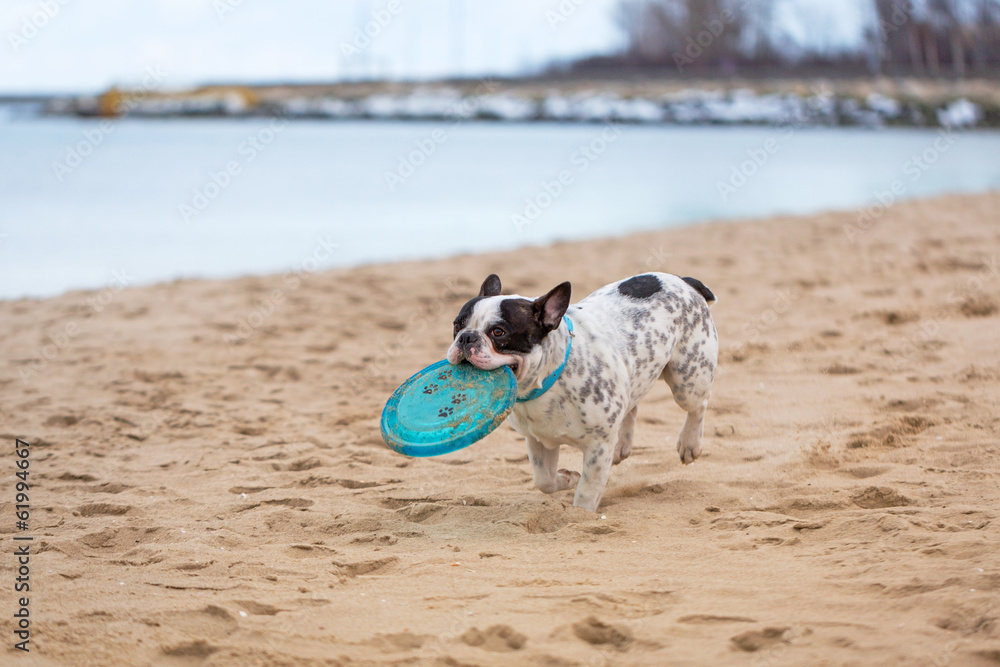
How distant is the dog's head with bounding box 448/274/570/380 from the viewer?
4.38 m

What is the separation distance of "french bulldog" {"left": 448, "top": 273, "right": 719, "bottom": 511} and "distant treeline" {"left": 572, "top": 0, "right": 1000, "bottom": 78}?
3082 inches

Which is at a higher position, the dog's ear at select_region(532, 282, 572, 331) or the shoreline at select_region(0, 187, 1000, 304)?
the dog's ear at select_region(532, 282, 572, 331)

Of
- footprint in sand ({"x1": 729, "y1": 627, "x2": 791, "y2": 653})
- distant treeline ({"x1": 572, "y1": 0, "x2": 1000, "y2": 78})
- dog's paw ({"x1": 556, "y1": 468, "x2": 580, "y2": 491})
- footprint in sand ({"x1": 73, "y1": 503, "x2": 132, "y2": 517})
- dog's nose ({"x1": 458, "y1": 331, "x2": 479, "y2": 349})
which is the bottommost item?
footprint in sand ({"x1": 73, "y1": 503, "x2": 132, "y2": 517})

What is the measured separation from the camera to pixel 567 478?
530cm

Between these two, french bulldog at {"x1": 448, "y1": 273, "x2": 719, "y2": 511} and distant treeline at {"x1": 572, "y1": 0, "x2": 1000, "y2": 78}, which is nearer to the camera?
french bulldog at {"x1": 448, "y1": 273, "x2": 719, "y2": 511}

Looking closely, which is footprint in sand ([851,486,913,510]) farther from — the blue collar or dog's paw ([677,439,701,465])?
the blue collar

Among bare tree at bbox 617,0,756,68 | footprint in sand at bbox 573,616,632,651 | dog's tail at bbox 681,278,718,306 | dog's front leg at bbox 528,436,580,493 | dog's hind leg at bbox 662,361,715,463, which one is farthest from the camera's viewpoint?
bare tree at bbox 617,0,756,68

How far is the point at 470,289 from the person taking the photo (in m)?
11.6

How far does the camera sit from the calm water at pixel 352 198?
15625mm

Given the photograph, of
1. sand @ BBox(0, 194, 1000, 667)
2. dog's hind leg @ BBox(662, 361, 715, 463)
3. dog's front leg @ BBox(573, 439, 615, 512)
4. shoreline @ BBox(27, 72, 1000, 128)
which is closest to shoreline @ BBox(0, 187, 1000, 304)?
sand @ BBox(0, 194, 1000, 667)

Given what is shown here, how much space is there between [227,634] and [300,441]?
3.03 metres

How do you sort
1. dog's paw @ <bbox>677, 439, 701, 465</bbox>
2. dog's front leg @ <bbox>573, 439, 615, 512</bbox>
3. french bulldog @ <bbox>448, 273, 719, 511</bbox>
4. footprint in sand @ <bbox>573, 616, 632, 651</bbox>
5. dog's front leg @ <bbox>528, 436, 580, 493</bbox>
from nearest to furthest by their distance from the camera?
footprint in sand @ <bbox>573, 616, 632, 651</bbox> < french bulldog @ <bbox>448, 273, 719, 511</bbox> < dog's front leg @ <bbox>573, 439, 615, 512</bbox> < dog's front leg @ <bbox>528, 436, 580, 493</bbox> < dog's paw @ <bbox>677, 439, 701, 465</bbox>

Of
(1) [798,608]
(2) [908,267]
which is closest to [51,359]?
(1) [798,608]

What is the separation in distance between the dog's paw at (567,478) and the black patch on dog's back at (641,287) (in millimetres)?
1175
